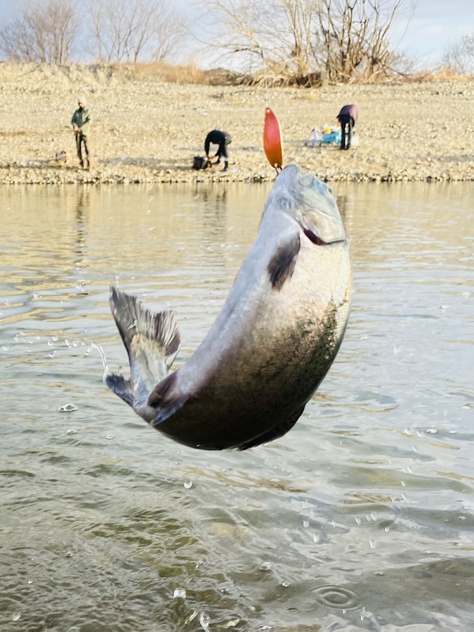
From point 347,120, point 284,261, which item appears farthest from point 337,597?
point 347,120

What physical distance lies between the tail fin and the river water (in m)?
1.03

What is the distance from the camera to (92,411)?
21.0ft

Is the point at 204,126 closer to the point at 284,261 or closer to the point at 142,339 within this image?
the point at 142,339

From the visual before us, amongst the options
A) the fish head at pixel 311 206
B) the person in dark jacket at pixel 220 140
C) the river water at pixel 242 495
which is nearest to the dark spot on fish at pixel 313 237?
the fish head at pixel 311 206

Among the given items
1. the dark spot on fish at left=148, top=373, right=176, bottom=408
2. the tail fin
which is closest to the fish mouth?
the dark spot on fish at left=148, top=373, right=176, bottom=408

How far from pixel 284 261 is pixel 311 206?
0.73ft

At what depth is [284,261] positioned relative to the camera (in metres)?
3.01

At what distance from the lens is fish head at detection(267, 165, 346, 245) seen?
3.08 m

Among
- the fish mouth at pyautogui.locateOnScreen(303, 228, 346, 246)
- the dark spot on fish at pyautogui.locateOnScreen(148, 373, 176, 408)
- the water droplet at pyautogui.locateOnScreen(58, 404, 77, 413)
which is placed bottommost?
the water droplet at pyautogui.locateOnScreen(58, 404, 77, 413)

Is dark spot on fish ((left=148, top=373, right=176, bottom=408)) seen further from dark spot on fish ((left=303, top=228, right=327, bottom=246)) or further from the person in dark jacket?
the person in dark jacket

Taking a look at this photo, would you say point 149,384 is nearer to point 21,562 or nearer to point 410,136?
point 21,562

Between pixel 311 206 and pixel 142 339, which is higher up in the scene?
pixel 311 206

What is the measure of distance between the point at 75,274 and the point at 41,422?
19.2 feet

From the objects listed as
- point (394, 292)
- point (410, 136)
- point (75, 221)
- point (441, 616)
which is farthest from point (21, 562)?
point (410, 136)
